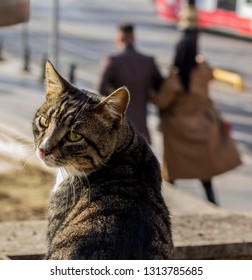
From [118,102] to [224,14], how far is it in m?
26.1

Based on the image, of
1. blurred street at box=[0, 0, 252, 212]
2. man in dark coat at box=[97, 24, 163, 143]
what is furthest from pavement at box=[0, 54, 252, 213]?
man in dark coat at box=[97, 24, 163, 143]

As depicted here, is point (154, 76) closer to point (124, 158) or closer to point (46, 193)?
point (46, 193)

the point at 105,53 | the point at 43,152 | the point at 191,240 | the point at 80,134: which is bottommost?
the point at 105,53

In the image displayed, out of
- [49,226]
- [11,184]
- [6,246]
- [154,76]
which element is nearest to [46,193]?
[11,184]

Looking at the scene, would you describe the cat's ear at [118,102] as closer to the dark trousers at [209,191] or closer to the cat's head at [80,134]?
the cat's head at [80,134]

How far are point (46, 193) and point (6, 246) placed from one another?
389 cm

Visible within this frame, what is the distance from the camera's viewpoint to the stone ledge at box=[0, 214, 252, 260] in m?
6.68

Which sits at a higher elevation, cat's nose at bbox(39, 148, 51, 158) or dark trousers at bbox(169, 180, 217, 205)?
cat's nose at bbox(39, 148, 51, 158)

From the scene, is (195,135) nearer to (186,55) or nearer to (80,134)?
(186,55)

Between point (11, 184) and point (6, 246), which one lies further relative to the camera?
point (11, 184)

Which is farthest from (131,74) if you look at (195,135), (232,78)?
(232,78)

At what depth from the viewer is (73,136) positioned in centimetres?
461

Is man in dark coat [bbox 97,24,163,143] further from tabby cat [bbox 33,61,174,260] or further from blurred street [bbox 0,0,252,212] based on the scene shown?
tabby cat [bbox 33,61,174,260]
